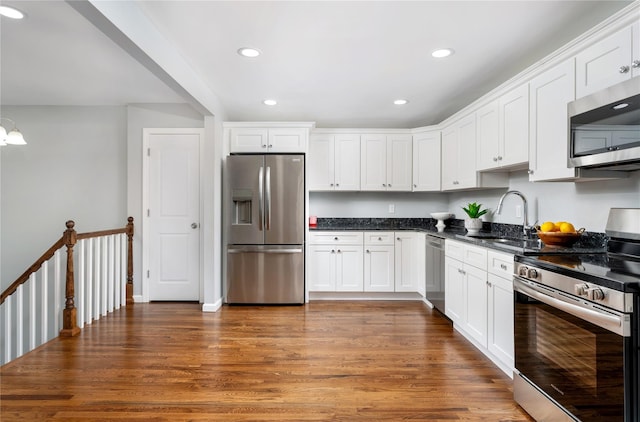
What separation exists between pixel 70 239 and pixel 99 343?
1005 mm

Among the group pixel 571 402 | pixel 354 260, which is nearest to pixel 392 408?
pixel 571 402

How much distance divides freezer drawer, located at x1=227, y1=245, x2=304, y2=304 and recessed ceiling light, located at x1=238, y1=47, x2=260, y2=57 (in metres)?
2.17

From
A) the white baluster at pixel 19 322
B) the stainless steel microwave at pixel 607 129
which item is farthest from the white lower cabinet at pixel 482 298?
the white baluster at pixel 19 322

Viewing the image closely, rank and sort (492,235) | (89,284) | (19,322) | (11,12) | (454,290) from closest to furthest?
(11,12) < (19,322) < (454,290) < (492,235) < (89,284)

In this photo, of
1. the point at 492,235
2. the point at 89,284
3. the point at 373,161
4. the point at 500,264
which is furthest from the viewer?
the point at 373,161

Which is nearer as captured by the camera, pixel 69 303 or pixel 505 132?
pixel 505 132

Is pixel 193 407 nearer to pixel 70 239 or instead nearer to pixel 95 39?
pixel 70 239

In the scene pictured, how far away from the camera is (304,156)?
14.0 feet

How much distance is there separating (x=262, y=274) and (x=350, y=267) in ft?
3.59

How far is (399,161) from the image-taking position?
468 centimetres

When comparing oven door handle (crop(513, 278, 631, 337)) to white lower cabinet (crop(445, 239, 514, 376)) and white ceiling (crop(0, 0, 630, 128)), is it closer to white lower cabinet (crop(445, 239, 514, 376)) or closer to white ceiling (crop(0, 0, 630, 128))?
white lower cabinet (crop(445, 239, 514, 376))

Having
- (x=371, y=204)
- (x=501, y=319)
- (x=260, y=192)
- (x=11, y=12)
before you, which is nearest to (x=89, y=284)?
(x=260, y=192)

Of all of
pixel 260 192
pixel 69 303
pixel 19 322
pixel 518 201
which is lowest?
pixel 19 322

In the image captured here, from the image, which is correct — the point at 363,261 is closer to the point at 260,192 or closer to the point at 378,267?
the point at 378,267
